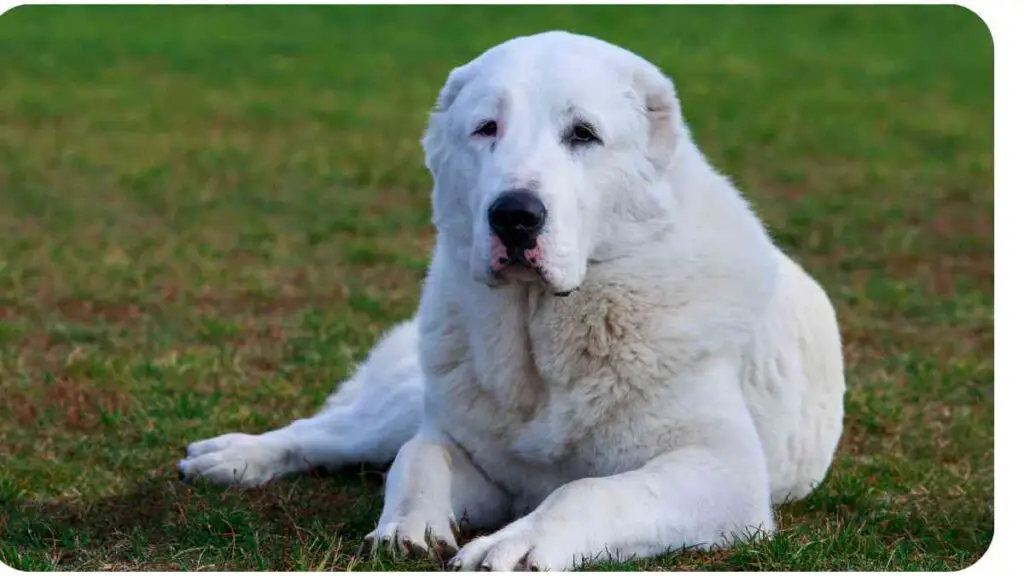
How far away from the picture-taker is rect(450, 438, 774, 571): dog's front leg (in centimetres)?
451

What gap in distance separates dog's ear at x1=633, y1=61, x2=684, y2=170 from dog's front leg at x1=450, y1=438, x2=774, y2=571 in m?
1.01

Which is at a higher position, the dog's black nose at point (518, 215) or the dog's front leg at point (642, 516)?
the dog's black nose at point (518, 215)

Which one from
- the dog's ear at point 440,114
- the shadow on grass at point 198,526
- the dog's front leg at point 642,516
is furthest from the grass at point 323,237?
the dog's ear at point 440,114

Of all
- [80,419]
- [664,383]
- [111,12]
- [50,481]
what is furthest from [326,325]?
[111,12]

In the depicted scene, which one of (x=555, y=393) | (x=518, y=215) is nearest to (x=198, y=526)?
(x=555, y=393)

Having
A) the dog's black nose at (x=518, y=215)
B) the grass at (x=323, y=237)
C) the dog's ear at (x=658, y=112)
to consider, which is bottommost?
the grass at (x=323, y=237)

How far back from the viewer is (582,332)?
5.16 m

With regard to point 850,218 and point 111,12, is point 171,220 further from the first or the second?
point 111,12

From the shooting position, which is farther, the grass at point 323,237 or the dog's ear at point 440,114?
the grass at point 323,237

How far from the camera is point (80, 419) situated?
705 cm

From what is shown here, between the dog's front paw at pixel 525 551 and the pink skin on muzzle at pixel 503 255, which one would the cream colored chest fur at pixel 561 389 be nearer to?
the pink skin on muzzle at pixel 503 255

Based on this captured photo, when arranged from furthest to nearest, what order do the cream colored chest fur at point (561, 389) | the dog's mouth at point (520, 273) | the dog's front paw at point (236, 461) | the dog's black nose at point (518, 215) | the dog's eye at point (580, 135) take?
the dog's front paw at point (236, 461)
the cream colored chest fur at point (561, 389)
the dog's eye at point (580, 135)
the dog's mouth at point (520, 273)
the dog's black nose at point (518, 215)

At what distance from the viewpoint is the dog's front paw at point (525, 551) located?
14.6ft

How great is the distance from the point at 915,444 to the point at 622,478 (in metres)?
2.67
